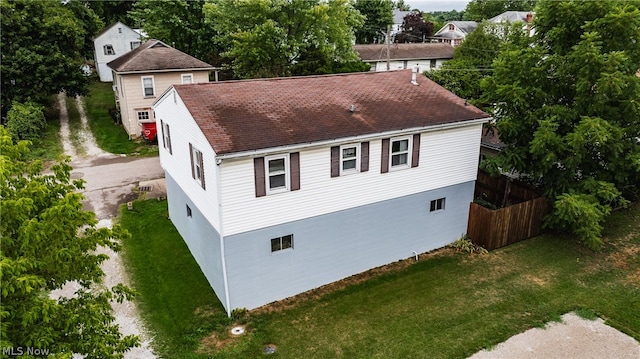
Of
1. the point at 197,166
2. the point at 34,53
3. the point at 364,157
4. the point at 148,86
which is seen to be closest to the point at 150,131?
the point at 148,86

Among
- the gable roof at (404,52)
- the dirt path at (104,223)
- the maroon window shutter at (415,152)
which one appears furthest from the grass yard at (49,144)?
the gable roof at (404,52)

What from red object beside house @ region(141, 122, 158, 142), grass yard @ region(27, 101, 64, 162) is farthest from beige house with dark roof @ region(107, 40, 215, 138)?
grass yard @ region(27, 101, 64, 162)

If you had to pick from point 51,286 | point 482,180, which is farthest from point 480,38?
point 51,286

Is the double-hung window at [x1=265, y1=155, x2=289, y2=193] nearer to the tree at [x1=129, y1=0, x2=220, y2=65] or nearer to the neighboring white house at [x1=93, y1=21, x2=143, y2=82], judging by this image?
the tree at [x1=129, y1=0, x2=220, y2=65]

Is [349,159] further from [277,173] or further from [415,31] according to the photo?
[415,31]

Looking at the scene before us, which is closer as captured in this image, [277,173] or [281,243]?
[277,173]
